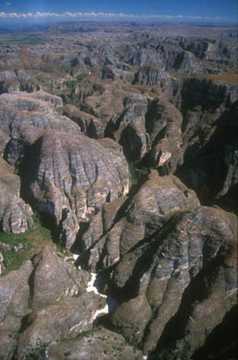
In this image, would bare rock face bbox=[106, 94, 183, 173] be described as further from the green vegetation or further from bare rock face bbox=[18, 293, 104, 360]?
bare rock face bbox=[18, 293, 104, 360]

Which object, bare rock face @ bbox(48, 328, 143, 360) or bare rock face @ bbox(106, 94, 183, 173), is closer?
bare rock face @ bbox(48, 328, 143, 360)

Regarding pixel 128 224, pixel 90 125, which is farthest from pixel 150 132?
pixel 128 224

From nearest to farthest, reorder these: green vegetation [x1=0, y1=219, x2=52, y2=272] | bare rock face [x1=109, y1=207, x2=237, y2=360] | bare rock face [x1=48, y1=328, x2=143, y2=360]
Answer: bare rock face [x1=48, y1=328, x2=143, y2=360] < bare rock face [x1=109, y1=207, x2=237, y2=360] < green vegetation [x1=0, y1=219, x2=52, y2=272]

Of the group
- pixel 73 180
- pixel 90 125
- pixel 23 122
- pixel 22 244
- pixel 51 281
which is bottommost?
pixel 22 244

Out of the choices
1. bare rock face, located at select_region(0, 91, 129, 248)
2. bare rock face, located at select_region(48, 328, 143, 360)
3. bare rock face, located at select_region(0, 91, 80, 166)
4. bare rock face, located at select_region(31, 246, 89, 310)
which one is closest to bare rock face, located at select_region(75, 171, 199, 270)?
bare rock face, located at select_region(0, 91, 129, 248)

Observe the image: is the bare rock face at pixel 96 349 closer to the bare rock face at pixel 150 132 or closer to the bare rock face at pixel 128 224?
the bare rock face at pixel 128 224

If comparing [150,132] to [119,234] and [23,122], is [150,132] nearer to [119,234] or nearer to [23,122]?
[23,122]

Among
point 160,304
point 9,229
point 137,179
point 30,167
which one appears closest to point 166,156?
point 137,179

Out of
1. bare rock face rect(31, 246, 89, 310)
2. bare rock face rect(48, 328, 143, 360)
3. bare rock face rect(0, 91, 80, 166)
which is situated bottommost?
bare rock face rect(48, 328, 143, 360)
